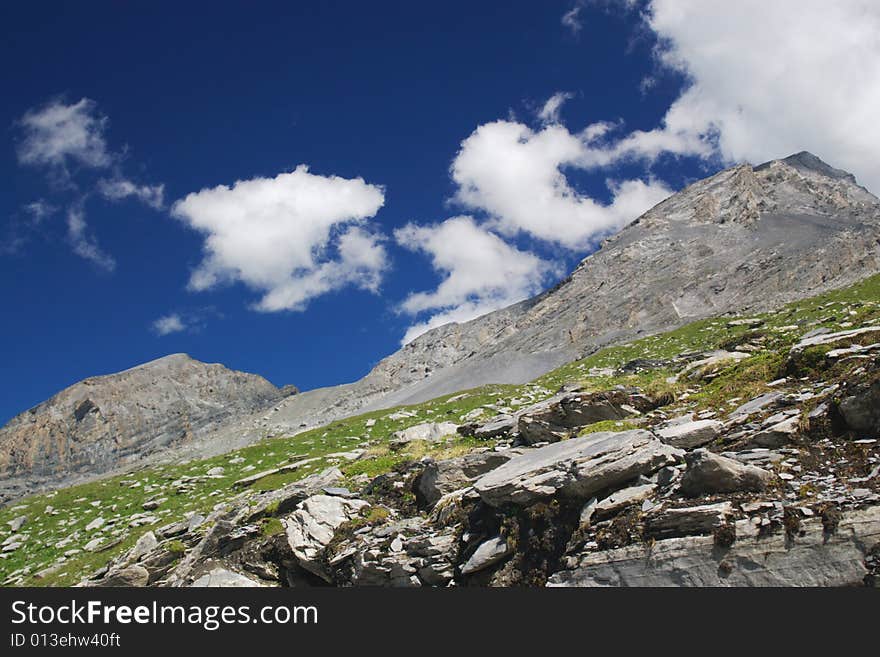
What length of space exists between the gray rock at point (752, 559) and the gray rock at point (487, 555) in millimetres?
2225

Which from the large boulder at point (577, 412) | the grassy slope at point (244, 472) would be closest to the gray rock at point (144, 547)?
the grassy slope at point (244, 472)

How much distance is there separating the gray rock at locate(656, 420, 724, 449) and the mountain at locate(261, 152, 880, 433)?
92.6 m

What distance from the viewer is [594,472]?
12.5 meters

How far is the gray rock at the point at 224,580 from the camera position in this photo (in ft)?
52.4

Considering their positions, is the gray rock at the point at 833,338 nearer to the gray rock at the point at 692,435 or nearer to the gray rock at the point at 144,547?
the gray rock at the point at 692,435

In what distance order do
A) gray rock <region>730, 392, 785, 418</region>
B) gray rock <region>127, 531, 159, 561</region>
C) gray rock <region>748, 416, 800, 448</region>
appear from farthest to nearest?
1. gray rock <region>127, 531, 159, 561</region>
2. gray rock <region>730, 392, 785, 418</region>
3. gray rock <region>748, 416, 800, 448</region>

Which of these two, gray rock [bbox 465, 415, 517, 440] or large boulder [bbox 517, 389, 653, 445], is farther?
gray rock [bbox 465, 415, 517, 440]

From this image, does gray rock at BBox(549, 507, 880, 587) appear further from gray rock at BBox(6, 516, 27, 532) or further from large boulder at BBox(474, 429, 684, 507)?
gray rock at BBox(6, 516, 27, 532)

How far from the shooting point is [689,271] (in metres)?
134

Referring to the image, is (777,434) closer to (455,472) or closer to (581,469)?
(581,469)

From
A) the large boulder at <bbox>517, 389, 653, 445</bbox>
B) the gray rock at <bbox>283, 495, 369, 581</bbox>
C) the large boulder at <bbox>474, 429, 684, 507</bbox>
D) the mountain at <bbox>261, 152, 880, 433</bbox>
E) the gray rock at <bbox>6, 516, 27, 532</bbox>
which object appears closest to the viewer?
the large boulder at <bbox>474, 429, 684, 507</bbox>

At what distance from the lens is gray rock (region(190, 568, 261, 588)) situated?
52.4 ft

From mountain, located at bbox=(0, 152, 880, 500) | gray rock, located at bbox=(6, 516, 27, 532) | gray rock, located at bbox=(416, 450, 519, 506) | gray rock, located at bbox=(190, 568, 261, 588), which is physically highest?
mountain, located at bbox=(0, 152, 880, 500)

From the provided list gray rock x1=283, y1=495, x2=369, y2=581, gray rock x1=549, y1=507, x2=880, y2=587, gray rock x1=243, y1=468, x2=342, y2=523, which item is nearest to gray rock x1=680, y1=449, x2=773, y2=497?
gray rock x1=549, y1=507, x2=880, y2=587
